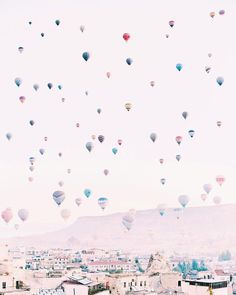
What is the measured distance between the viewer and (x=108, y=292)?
22.4m

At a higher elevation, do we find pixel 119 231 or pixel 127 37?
pixel 119 231

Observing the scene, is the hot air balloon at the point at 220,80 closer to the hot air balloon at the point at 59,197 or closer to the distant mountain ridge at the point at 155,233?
the hot air balloon at the point at 59,197

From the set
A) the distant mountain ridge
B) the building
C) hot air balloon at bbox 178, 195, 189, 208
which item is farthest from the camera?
the distant mountain ridge

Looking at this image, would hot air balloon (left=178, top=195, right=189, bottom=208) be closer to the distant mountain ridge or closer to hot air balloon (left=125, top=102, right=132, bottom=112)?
hot air balloon (left=125, top=102, right=132, bottom=112)

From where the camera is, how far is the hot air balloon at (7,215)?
2484cm

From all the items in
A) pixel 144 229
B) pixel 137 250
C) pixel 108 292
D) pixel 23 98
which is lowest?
pixel 108 292

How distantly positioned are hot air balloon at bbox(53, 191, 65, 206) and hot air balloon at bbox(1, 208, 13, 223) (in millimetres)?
1831

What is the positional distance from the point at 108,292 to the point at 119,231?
125896mm

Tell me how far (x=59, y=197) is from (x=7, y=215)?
2.28 metres

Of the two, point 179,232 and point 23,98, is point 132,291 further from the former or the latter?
point 179,232

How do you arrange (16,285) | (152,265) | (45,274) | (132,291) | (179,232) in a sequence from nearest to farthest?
(16,285) < (132,291) < (45,274) < (152,265) < (179,232)

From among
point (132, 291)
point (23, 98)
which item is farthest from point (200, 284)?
point (23, 98)

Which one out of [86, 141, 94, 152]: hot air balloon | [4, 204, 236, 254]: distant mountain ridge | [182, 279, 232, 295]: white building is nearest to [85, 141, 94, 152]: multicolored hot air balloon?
[86, 141, 94, 152]: hot air balloon

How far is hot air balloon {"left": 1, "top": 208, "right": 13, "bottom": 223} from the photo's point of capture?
978 inches
